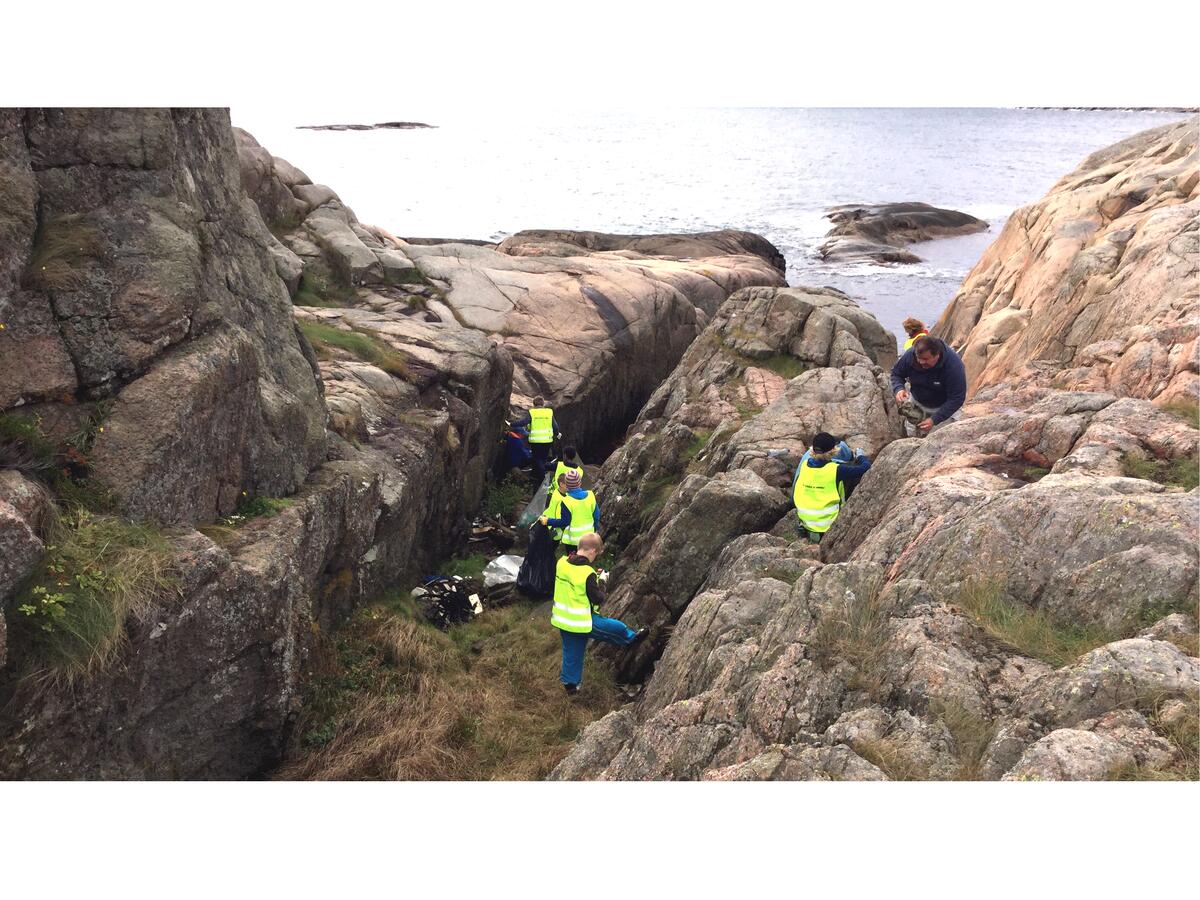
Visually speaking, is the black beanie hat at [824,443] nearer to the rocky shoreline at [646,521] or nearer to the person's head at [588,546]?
the rocky shoreline at [646,521]

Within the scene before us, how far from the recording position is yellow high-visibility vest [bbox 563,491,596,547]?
13.1 m

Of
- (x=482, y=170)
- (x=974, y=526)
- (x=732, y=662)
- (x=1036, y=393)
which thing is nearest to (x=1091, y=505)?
(x=974, y=526)

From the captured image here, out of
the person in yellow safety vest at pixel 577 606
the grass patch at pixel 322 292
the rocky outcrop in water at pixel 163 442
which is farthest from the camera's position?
the grass patch at pixel 322 292

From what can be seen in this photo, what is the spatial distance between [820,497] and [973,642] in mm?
5320

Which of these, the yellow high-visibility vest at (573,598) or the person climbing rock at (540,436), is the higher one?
the yellow high-visibility vest at (573,598)

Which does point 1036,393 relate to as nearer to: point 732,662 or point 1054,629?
point 1054,629

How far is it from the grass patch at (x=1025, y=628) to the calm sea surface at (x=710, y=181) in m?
32.2

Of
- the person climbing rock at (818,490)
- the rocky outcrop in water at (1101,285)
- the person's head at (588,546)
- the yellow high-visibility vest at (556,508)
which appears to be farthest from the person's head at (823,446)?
the yellow high-visibility vest at (556,508)

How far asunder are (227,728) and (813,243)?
65.2 metres

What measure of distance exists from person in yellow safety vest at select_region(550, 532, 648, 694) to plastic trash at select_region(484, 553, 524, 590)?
4.26m

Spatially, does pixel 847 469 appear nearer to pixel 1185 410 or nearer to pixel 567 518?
pixel 1185 410

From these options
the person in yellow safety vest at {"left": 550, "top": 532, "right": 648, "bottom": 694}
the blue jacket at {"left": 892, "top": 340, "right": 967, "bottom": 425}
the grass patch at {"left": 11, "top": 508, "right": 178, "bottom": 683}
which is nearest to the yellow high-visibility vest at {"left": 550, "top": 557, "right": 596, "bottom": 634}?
the person in yellow safety vest at {"left": 550, "top": 532, "right": 648, "bottom": 694}

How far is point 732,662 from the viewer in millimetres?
7941

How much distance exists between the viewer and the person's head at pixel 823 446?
12.1 meters
